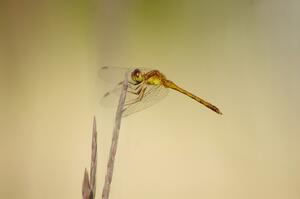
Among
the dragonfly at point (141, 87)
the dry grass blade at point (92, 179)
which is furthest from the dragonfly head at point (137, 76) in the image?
the dry grass blade at point (92, 179)

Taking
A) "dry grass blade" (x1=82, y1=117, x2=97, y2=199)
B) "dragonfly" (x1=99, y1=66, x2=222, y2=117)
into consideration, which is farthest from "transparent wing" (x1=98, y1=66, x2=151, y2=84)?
"dry grass blade" (x1=82, y1=117, x2=97, y2=199)

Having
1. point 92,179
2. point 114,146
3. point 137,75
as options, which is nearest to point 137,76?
point 137,75

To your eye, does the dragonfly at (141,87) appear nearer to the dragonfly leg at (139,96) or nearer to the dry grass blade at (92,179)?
the dragonfly leg at (139,96)

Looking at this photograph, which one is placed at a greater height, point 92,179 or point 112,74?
point 112,74

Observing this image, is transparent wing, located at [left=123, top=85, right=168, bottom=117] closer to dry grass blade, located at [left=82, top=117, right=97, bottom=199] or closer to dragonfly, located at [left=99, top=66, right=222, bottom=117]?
dragonfly, located at [left=99, top=66, right=222, bottom=117]

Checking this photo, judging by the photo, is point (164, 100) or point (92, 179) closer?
point (92, 179)

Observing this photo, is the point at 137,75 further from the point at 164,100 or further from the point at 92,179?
the point at 92,179

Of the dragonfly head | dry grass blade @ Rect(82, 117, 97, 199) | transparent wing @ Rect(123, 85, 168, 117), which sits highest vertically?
the dragonfly head
